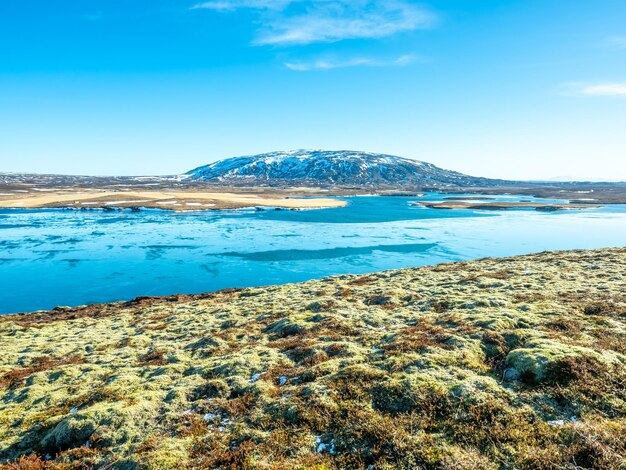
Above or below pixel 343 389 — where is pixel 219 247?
Answer: below

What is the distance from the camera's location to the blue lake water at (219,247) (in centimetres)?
3728

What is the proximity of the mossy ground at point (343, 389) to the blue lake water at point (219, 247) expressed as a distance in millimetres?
17544

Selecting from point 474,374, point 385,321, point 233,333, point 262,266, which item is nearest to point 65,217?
point 262,266

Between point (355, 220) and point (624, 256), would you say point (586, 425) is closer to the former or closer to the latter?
point (624, 256)

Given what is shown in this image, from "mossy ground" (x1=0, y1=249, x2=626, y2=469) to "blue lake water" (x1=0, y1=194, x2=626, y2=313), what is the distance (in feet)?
57.6

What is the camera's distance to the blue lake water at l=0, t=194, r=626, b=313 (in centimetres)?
3728

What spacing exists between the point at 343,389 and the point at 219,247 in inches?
1831

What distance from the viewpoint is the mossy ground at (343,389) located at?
8.43 metres

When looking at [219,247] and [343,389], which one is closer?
[343,389]

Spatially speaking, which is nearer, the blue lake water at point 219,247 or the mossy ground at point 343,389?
the mossy ground at point 343,389

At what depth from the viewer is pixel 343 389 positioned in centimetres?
1077

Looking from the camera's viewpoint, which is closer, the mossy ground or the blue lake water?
the mossy ground

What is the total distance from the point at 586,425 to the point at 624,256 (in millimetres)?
30081

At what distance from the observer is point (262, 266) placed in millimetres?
44188
